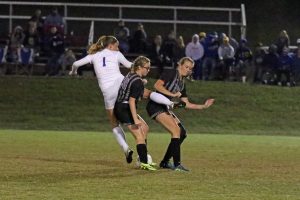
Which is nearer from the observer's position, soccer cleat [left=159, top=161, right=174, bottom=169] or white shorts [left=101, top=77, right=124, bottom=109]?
soccer cleat [left=159, top=161, right=174, bottom=169]

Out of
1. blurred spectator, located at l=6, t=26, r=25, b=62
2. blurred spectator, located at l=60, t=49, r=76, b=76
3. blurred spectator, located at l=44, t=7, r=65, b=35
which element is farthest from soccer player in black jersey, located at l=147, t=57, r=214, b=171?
blurred spectator, located at l=6, t=26, r=25, b=62

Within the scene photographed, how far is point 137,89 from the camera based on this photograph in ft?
45.9

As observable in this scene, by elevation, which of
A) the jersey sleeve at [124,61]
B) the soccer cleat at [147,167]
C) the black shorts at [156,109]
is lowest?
the soccer cleat at [147,167]

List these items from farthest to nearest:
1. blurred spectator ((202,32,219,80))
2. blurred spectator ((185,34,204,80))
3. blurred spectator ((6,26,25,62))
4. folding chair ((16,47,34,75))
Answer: blurred spectator ((6,26,25,62))
folding chair ((16,47,34,75))
blurred spectator ((202,32,219,80))
blurred spectator ((185,34,204,80))

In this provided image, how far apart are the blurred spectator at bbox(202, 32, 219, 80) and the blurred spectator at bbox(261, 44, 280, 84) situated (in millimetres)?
1872

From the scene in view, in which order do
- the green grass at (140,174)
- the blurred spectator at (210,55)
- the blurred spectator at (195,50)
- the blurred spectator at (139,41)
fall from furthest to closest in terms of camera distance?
the blurred spectator at (139,41) < the blurred spectator at (210,55) < the blurred spectator at (195,50) < the green grass at (140,174)

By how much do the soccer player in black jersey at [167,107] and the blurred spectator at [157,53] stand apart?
18.8 m

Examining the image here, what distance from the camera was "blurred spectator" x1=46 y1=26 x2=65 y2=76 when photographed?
33219 millimetres

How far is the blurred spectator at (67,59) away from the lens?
32844 millimetres

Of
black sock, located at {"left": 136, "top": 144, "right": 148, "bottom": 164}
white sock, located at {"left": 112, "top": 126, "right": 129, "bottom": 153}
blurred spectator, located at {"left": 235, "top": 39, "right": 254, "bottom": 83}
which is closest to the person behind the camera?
black sock, located at {"left": 136, "top": 144, "right": 148, "bottom": 164}

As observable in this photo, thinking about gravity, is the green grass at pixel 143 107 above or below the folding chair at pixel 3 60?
below

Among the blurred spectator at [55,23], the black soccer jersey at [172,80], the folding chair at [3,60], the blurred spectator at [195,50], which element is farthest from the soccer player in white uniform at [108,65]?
the folding chair at [3,60]

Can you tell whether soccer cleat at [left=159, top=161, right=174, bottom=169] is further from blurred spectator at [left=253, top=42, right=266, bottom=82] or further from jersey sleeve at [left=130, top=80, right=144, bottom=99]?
blurred spectator at [left=253, top=42, right=266, bottom=82]

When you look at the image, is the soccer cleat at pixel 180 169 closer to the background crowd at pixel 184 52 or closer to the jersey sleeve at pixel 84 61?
the jersey sleeve at pixel 84 61
